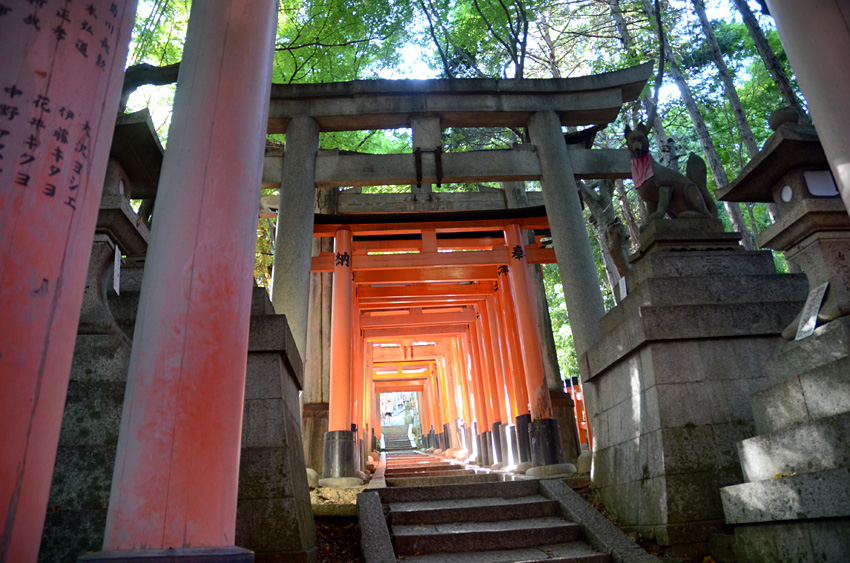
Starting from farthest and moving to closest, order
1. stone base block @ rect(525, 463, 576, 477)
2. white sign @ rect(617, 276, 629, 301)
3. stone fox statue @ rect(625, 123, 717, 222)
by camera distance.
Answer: stone base block @ rect(525, 463, 576, 477)
white sign @ rect(617, 276, 629, 301)
stone fox statue @ rect(625, 123, 717, 222)

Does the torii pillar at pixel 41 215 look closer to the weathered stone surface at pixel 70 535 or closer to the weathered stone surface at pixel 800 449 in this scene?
the weathered stone surface at pixel 70 535

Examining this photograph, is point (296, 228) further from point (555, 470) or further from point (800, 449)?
point (800, 449)

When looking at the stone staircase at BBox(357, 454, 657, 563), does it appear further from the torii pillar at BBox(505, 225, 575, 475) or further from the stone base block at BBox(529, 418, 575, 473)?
the stone base block at BBox(529, 418, 575, 473)

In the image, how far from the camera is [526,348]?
31.7ft

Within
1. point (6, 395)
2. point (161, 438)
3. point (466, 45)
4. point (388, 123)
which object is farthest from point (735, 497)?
point (466, 45)

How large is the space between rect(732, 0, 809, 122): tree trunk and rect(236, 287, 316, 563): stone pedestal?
9.02 metres

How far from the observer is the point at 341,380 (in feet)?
31.0

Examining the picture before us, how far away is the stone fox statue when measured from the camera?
17.9ft

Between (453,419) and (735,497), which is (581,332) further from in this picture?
(453,419)

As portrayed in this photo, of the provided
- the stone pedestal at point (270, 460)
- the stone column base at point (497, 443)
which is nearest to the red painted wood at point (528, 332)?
the stone column base at point (497, 443)

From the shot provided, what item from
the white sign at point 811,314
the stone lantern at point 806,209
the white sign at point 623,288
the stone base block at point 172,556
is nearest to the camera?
the stone base block at point 172,556

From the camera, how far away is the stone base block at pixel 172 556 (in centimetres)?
192

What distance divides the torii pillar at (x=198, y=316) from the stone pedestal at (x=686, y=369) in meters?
3.36

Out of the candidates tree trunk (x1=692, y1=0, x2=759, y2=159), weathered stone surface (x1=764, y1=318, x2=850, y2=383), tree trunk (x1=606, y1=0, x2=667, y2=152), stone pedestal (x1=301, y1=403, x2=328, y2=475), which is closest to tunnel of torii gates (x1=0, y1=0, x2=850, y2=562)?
weathered stone surface (x1=764, y1=318, x2=850, y2=383)
